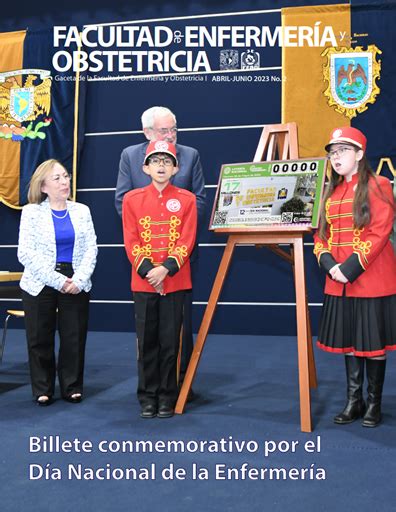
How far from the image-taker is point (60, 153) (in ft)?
18.1

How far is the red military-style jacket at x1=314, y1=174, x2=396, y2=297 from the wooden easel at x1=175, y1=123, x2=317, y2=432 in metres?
0.12

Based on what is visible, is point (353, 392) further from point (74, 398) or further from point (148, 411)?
point (74, 398)

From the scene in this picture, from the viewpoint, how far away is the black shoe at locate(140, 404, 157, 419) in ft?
8.84

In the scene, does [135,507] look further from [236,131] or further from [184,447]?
[236,131]

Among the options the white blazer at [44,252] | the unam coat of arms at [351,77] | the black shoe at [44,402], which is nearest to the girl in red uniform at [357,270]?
the white blazer at [44,252]

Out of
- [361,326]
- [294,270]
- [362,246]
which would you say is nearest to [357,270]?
[362,246]

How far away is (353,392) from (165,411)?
837mm

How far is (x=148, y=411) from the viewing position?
8.89ft

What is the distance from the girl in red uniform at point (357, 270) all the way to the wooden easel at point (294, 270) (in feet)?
0.37

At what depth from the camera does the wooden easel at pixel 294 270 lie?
2.52m

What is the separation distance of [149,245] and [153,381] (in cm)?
62

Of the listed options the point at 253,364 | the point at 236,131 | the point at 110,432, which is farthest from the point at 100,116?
the point at 110,432

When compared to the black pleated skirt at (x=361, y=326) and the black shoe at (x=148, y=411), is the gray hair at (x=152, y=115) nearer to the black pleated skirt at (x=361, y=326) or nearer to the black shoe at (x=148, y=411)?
the black pleated skirt at (x=361, y=326)

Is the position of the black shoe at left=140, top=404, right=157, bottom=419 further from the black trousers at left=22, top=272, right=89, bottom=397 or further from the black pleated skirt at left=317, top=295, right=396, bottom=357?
the black pleated skirt at left=317, top=295, right=396, bottom=357
